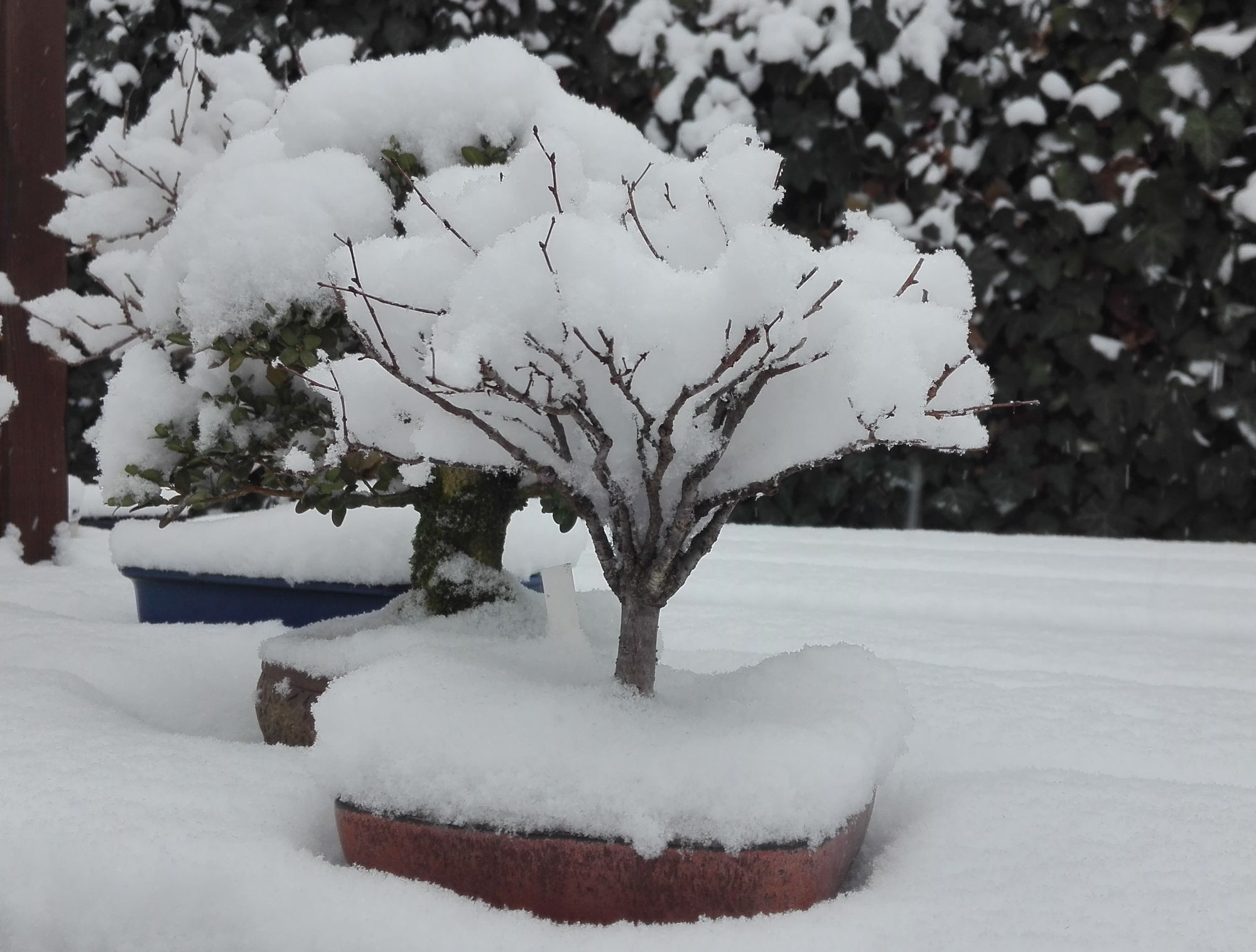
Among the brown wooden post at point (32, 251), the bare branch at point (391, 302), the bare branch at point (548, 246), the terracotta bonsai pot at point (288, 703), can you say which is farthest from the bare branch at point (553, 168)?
the brown wooden post at point (32, 251)

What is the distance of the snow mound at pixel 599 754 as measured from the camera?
0.77 metres

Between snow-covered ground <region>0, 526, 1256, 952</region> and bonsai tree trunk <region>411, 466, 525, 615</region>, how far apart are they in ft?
0.79

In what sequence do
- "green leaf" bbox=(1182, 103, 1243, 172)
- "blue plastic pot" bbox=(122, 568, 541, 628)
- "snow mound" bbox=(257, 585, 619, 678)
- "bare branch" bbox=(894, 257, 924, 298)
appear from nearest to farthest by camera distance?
1. "bare branch" bbox=(894, 257, 924, 298)
2. "snow mound" bbox=(257, 585, 619, 678)
3. "blue plastic pot" bbox=(122, 568, 541, 628)
4. "green leaf" bbox=(1182, 103, 1243, 172)

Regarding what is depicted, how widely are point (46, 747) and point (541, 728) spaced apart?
53 centimetres

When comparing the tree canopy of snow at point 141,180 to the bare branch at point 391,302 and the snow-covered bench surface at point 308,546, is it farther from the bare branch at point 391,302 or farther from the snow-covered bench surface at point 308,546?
the bare branch at point 391,302

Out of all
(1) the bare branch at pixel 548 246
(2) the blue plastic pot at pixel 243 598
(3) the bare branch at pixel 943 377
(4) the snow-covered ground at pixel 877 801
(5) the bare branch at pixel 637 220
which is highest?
(5) the bare branch at pixel 637 220

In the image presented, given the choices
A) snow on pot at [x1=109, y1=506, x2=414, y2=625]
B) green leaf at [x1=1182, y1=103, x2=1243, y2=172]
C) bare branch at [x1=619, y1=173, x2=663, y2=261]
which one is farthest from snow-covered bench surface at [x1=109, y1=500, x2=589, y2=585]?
green leaf at [x1=1182, y1=103, x2=1243, y2=172]

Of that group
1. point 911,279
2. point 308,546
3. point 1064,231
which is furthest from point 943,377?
point 1064,231

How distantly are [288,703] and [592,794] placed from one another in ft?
1.75

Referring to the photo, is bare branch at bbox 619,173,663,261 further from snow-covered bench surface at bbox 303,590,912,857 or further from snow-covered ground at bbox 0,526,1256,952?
snow-covered ground at bbox 0,526,1256,952

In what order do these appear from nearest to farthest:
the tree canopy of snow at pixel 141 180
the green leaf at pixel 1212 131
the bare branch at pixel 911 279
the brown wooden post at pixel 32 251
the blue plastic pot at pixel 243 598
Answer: the bare branch at pixel 911 279 < the tree canopy of snow at pixel 141 180 < the blue plastic pot at pixel 243 598 < the brown wooden post at pixel 32 251 < the green leaf at pixel 1212 131

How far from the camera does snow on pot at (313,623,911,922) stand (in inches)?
30.0

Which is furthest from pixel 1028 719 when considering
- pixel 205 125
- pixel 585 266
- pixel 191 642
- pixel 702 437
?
pixel 205 125

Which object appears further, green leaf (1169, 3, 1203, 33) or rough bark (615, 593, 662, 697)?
green leaf (1169, 3, 1203, 33)
